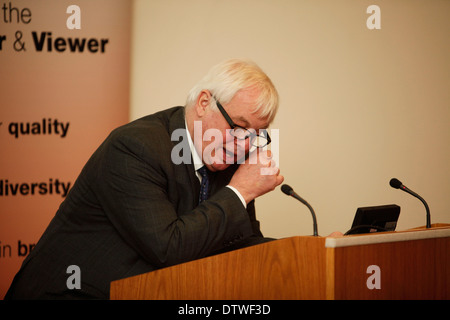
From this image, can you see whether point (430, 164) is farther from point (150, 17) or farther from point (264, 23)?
point (150, 17)

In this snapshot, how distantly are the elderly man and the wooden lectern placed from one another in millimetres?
121

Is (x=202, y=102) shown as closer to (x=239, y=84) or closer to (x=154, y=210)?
(x=239, y=84)

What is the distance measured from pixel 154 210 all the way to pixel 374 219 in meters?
0.86

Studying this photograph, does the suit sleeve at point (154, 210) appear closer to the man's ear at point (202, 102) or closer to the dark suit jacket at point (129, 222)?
the dark suit jacket at point (129, 222)

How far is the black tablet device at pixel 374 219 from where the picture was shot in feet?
6.04

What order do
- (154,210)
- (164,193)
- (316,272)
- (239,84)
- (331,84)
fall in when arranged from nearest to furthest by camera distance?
(316,272), (154,210), (164,193), (239,84), (331,84)

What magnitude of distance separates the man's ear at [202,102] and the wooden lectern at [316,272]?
67 centimetres

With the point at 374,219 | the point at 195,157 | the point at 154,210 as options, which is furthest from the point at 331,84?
the point at 154,210

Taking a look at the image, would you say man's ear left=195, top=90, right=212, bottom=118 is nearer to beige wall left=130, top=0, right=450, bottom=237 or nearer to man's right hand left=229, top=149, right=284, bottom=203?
man's right hand left=229, top=149, right=284, bottom=203

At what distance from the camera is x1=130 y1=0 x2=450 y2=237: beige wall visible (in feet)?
11.7

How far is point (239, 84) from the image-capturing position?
1849 mm

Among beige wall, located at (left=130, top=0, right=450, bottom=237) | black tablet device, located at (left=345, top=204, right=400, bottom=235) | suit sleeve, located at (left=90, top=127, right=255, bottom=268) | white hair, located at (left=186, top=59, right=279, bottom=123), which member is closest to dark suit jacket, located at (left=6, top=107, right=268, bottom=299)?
suit sleeve, located at (left=90, top=127, right=255, bottom=268)
